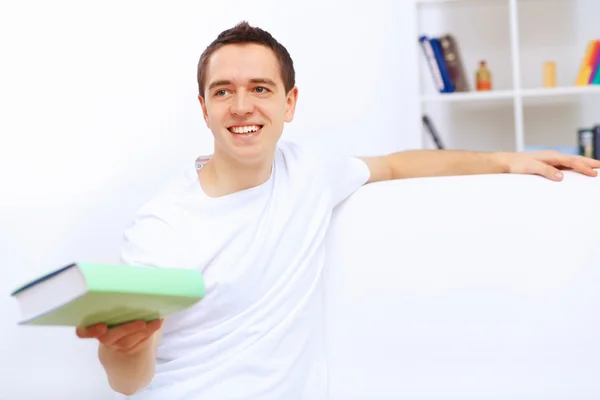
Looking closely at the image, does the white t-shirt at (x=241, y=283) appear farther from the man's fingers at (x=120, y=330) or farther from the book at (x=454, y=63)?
the book at (x=454, y=63)

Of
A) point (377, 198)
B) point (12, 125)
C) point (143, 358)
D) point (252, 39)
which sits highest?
point (252, 39)

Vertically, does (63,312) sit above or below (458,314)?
above

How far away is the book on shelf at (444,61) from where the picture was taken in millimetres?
3725

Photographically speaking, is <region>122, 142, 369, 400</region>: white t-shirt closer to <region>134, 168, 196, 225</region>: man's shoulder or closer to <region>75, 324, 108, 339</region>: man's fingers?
<region>134, 168, 196, 225</region>: man's shoulder

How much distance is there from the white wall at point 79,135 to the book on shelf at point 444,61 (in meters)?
1.51

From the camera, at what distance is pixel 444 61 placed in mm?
3742

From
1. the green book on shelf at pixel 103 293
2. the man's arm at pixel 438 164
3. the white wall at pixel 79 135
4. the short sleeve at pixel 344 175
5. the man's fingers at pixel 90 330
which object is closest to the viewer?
the green book on shelf at pixel 103 293

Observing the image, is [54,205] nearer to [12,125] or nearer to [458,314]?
[12,125]

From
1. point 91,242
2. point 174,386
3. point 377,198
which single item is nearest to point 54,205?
point 91,242

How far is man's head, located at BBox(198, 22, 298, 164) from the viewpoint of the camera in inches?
65.0

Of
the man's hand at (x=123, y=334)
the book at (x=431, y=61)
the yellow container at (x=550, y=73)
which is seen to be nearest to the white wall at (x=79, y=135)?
the man's hand at (x=123, y=334)

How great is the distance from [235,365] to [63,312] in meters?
0.57

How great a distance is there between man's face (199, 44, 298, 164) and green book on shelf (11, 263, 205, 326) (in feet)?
1.67

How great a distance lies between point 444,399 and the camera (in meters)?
1.75
